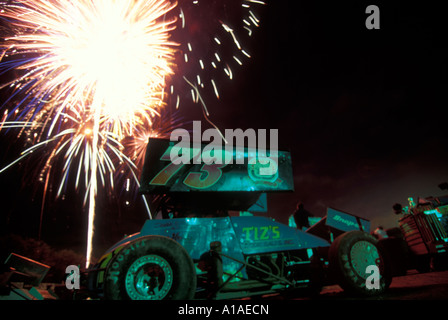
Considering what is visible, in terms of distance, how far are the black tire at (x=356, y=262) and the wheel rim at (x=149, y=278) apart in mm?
3349

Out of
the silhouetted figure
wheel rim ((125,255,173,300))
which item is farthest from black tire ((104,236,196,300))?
the silhouetted figure

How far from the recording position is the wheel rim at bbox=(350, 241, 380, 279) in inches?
179

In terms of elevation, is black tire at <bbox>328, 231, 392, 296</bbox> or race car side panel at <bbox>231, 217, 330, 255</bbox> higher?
race car side panel at <bbox>231, 217, 330, 255</bbox>

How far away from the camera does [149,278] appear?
352 cm

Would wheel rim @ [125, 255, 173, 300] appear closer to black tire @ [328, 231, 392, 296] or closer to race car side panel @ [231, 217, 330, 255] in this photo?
race car side panel @ [231, 217, 330, 255]

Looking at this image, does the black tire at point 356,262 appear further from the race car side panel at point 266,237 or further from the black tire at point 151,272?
the black tire at point 151,272

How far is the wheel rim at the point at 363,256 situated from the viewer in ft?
15.0

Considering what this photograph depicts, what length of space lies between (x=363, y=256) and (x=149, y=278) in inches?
173

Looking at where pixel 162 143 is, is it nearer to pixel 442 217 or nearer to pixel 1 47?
pixel 1 47

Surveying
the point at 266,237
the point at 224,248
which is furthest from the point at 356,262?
the point at 224,248

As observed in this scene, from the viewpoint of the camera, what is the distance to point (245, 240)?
4586mm
